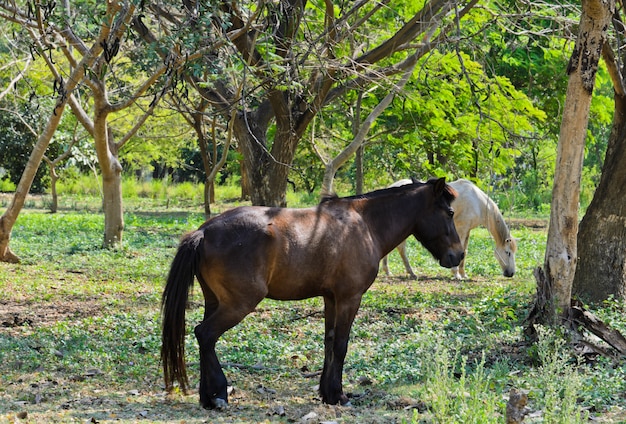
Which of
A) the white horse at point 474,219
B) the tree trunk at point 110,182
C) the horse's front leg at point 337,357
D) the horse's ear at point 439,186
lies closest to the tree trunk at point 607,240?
the horse's ear at point 439,186

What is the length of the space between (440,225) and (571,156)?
148 cm

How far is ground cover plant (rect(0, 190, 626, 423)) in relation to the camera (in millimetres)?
6031

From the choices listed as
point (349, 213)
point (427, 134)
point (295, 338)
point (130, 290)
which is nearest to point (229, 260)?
point (349, 213)

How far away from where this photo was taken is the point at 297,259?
666 centimetres

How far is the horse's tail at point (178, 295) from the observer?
6.30 m

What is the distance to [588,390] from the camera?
678 centimetres

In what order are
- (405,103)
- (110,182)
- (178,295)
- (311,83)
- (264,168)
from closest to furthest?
(178,295) < (311,83) < (264,168) < (110,182) < (405,103)

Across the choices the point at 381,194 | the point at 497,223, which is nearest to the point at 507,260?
the point at 497,223

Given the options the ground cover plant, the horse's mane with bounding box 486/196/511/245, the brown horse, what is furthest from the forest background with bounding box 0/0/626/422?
the brown horse

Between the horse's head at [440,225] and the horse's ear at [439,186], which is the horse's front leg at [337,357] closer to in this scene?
the horse's head at [440,225]

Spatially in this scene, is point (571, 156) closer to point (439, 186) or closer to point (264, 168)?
point (439, 186)

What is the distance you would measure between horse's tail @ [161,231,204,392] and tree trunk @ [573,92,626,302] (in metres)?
5.40

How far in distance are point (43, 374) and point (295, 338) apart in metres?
2.93

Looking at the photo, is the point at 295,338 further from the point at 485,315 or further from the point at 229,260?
the point at 229,260
